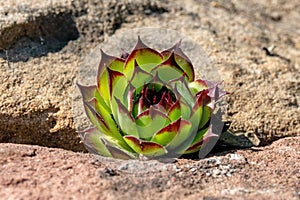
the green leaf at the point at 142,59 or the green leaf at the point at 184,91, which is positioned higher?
the green leaf at the point at 142,59

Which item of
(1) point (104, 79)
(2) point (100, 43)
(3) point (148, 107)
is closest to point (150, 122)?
(3) point (148, 107)

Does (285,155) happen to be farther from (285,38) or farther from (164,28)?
(285,38)

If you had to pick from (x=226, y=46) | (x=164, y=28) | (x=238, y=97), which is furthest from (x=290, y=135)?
(x=164, y=28)

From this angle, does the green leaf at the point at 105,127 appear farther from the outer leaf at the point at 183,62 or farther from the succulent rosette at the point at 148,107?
the outer leaf at the point at 183,62

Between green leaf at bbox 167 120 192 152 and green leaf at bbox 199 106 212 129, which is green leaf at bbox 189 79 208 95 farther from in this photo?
green leaf at bbox 167 120 192 152

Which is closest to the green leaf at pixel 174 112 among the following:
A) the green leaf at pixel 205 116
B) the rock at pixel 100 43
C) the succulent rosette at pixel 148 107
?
the succulent rosette at pixel 148 107

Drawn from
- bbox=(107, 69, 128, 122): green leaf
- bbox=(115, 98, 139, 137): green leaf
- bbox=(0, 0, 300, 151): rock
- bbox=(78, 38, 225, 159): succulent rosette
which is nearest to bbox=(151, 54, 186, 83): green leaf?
bbox=(78, 38, 225, 159): succulent rosette
